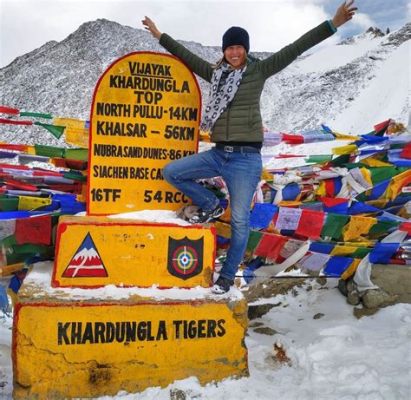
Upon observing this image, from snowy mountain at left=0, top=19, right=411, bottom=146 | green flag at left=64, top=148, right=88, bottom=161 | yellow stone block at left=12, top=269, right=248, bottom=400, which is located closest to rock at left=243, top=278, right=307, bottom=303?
yellow stone block at left=12, top=269, right=248, bottom=400

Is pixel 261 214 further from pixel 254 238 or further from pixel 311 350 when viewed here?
pixel 311 350

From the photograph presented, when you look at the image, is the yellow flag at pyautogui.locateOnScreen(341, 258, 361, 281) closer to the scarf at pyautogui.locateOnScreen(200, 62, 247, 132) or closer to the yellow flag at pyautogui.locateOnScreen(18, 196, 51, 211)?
the scarf at pyautogui.locateOnScreen(200, 62, 247, 132)

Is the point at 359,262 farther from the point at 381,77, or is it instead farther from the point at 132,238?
the point at 381,77

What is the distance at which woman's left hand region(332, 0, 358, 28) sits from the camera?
3.84 meters

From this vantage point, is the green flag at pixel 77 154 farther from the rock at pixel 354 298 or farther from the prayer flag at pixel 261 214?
the rock at pixel 354 298

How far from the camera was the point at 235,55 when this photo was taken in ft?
13.2

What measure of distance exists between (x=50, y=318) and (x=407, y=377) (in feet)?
8.67

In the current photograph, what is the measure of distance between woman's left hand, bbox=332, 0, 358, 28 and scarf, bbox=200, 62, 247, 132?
0.79 meters

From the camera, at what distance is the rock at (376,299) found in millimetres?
5121

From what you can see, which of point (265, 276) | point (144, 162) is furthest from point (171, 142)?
point (265, 276)

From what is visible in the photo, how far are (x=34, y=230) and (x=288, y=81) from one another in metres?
47.5

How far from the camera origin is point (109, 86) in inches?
163

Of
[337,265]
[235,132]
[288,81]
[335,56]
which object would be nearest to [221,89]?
[235,132]

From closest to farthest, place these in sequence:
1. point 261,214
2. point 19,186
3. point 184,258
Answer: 1. point 184,258
2. point 261,214
3. point 19,186
